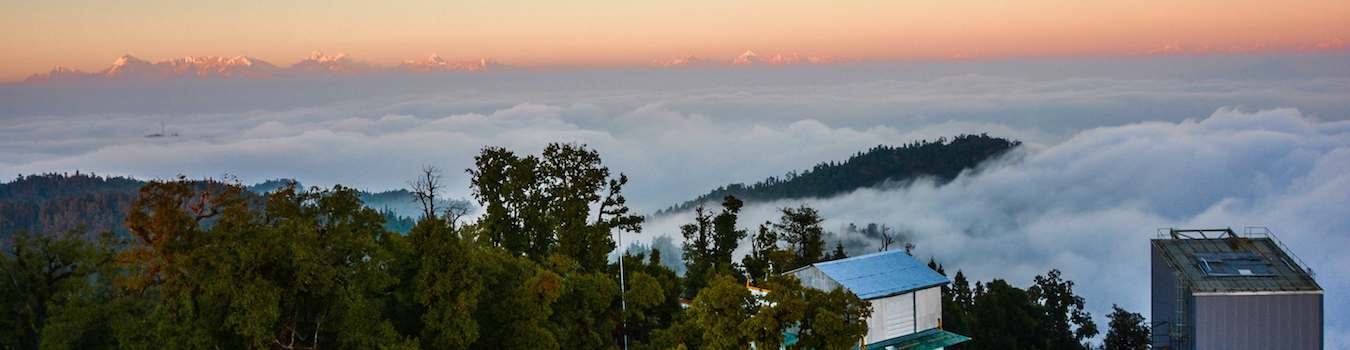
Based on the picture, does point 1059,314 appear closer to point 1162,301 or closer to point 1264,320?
point 1162,301

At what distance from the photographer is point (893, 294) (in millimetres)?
34719

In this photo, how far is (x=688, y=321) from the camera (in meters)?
29.4

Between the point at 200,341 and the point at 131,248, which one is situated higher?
the point at 131,248

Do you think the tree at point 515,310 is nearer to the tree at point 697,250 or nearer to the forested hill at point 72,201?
the tree at point 697,250

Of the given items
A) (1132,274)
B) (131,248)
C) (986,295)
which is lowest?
(1132,274)

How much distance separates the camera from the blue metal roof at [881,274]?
114 feet

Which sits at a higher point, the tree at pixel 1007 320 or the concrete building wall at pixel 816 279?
the concrete building wall at pixel 816 279

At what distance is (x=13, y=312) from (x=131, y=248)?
5.72 metres

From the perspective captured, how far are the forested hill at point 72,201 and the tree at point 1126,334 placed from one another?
64775 millimetres

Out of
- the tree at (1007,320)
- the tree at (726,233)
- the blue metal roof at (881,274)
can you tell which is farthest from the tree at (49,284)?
the tree at (1007,320)

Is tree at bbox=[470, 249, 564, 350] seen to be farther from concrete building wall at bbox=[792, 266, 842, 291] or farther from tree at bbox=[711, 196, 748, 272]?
tree at bbox=[711, 196, 748, 272]

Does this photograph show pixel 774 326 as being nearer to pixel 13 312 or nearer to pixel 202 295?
pixel 202 295

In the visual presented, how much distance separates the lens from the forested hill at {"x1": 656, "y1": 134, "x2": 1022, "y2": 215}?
474ft

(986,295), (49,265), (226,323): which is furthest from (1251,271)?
(49,265)
